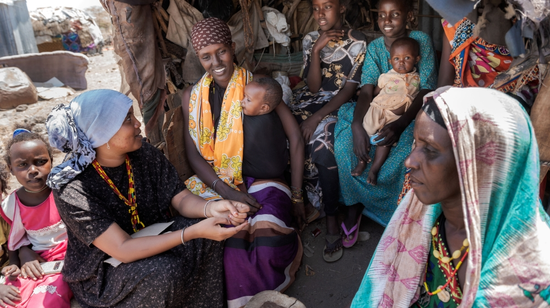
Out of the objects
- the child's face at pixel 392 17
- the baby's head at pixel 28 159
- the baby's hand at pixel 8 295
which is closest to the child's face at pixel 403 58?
the child's face at pixel 392 17

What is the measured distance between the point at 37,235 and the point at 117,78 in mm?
7656

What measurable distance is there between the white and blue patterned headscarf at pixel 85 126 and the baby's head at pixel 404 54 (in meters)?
1.91

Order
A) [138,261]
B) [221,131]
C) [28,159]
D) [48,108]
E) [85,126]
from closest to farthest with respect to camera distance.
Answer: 1. [85,126]
2. [138,261]
3. [28,159]
4. [221,131]
5. [48,108]

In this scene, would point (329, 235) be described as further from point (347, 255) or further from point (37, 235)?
point (37, 235)

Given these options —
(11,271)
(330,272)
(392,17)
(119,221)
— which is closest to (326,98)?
(392,17)

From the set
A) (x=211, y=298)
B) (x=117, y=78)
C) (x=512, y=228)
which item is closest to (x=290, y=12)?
(x=211, y=298)

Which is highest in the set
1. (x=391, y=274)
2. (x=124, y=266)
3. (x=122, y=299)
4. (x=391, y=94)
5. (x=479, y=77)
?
(x=479, y=77)

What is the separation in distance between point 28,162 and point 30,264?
0.65 meters

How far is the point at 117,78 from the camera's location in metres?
9.80

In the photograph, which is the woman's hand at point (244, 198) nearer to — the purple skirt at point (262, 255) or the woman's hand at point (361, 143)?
the purple skirt at point (262, 255)

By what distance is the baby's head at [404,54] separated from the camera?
9.86ft

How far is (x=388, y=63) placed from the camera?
3.24 m

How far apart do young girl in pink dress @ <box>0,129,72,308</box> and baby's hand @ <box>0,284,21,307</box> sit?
62 millimetres

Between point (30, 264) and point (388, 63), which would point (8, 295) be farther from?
point (388, 63)
